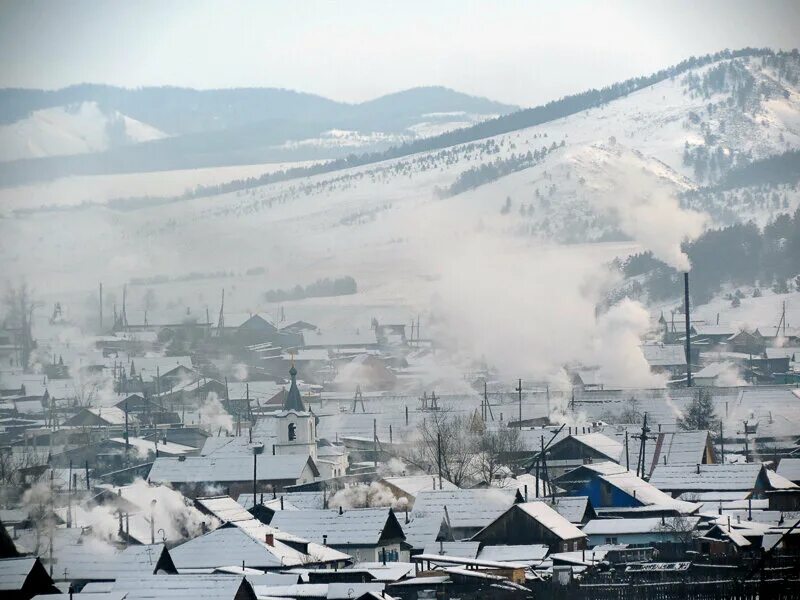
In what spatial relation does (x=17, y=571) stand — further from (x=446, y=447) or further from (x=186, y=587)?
(x=446, y=447)

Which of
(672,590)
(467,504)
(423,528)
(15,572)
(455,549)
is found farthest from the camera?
(467,504)

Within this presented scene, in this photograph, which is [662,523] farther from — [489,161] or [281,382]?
[489,161]

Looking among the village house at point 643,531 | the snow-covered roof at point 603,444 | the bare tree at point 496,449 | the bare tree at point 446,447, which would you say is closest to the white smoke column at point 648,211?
the bare tree at point 446,447

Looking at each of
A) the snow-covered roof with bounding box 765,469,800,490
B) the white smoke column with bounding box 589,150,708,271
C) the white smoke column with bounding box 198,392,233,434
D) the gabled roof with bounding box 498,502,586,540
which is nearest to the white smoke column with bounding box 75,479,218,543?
the gabled roof with bounding box 498,502,586,540

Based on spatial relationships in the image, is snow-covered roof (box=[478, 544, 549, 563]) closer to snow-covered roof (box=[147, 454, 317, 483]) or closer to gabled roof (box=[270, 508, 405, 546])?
gabled roof (box=[270, 508, 405, 546])

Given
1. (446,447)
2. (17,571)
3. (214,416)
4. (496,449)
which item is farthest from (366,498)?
(214,416)

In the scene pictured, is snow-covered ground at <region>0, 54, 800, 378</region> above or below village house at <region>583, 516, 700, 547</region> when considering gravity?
above
